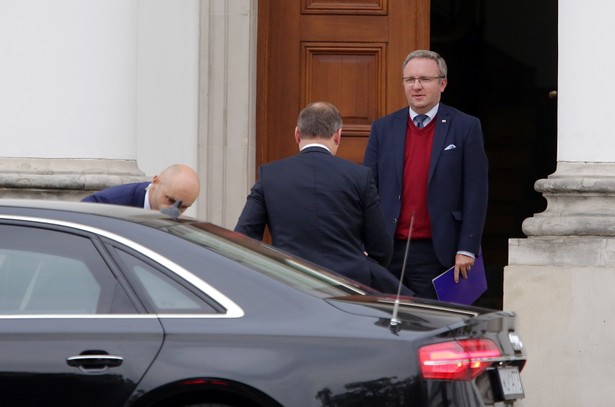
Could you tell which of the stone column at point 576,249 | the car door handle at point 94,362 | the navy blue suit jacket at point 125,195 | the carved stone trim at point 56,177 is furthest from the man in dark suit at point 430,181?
the car door handle at point 94,362

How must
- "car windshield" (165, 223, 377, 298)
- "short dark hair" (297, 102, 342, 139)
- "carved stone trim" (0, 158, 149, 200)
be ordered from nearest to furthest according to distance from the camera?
"car windshield" (165, 223, 377, 298)
"short dark hair" (297, 102, 342, 139)
"carved stone trim" (0, 158, 149, 200)

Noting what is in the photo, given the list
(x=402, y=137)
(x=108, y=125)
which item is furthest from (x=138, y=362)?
(x=108, y=125)

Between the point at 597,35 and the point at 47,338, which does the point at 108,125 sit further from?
the point at 47,338

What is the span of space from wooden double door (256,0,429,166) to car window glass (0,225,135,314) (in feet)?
18.6

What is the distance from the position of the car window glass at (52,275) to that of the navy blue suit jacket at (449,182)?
2857mm

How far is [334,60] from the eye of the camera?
10.9m

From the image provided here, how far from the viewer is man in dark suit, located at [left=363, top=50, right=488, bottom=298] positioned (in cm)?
785

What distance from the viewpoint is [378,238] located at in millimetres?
7074

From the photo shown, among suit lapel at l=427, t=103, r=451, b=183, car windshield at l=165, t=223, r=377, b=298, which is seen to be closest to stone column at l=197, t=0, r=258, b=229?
suit lapel at l=427, t=103, r=451, b=183

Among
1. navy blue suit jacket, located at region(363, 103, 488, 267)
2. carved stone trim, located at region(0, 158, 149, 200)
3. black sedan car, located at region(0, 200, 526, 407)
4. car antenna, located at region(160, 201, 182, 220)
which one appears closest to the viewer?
black sedan car, located at region(0, 200, 526, 407)

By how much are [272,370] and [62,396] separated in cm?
71

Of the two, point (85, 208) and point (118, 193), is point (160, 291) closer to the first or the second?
point (85, 208)

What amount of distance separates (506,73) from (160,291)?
A: 13194 millimetres

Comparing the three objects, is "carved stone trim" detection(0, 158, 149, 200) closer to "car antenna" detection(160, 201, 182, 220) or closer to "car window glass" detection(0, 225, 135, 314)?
"car antenna" detection(160, 201, 182, 220)
